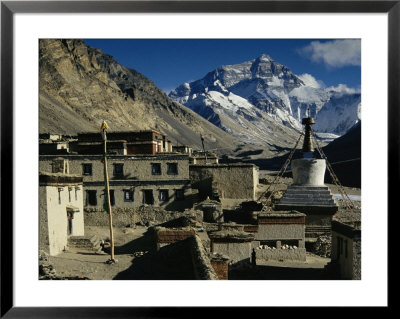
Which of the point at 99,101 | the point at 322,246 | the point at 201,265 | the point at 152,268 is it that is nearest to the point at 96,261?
the point at 152,268

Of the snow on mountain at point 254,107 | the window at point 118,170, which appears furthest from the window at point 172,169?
the snow on mountain at point 254,107

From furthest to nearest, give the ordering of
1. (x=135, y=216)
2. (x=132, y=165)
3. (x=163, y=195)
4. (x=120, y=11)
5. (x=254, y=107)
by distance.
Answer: (x=254, y=107) < (x=163, y=195) < (x=132, y=165) < (x=135, y=216) < (x=120, y=11)

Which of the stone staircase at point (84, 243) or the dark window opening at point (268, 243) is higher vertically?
the dark window opening at point (268, 243)

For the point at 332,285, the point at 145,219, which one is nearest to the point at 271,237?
the point at 332,285

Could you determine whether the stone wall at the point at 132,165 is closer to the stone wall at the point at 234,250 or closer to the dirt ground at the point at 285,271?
the dirt ground at the point at 285,271

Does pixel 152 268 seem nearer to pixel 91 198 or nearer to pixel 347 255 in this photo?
pixel 347 255

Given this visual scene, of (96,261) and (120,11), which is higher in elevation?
(120,11)

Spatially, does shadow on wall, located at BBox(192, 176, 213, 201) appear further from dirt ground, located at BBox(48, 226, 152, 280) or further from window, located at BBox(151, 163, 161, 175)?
dirt ground, located at BBox(48, 226, 152, 280)
